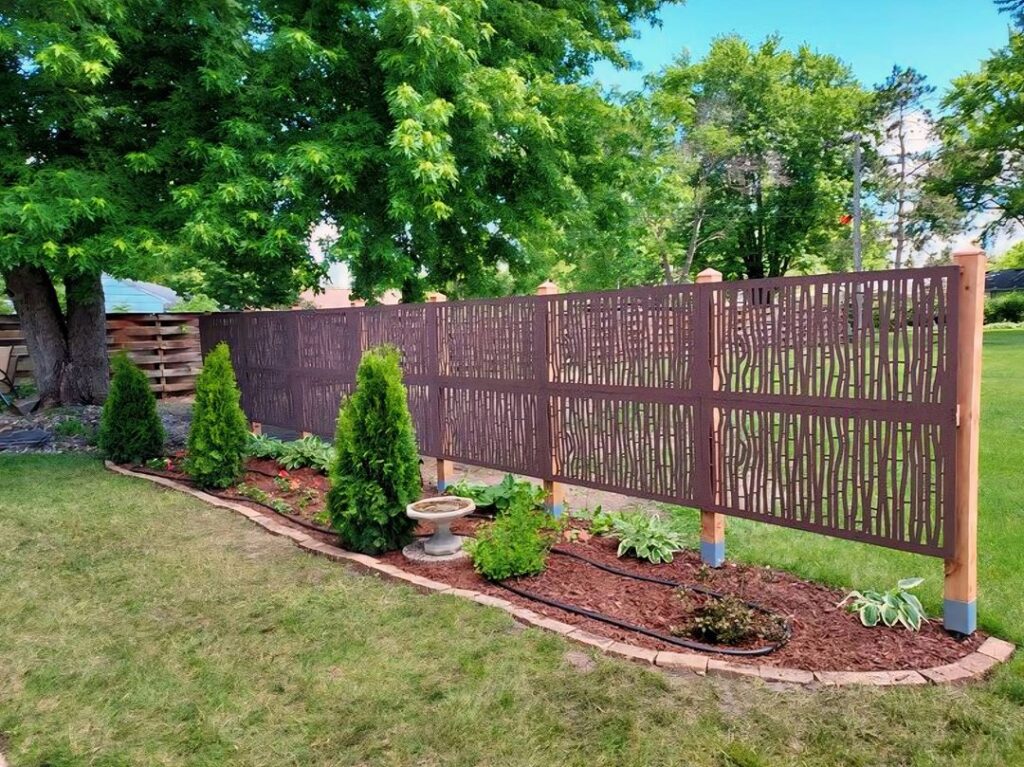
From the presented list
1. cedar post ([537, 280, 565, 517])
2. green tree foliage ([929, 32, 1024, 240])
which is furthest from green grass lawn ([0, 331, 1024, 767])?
green tree foliage ([929, 32, 1024, 240])

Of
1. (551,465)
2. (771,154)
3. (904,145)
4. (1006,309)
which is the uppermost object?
(904,145)

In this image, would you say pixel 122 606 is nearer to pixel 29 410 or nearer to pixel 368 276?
pixel 368 276

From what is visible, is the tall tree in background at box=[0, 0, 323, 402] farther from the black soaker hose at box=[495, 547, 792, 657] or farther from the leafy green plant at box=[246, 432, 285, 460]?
the black soaker hose at box=[495, 547, 792, 657]

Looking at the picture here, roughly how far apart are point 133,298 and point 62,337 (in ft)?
41.5

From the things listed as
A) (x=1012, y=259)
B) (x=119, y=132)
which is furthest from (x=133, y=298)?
(x=1012, y=259)

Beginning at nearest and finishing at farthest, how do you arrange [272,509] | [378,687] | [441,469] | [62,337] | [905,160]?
[378,687]
[272,509]
[441,469]
[62,337]
[905,160]

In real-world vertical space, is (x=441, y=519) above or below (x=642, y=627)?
above

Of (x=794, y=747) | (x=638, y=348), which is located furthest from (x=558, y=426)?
(x=794, y=747)

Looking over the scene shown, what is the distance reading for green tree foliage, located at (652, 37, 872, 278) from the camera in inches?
968

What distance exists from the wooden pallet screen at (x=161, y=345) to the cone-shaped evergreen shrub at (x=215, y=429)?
239 inches

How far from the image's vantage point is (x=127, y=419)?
21.4 feet

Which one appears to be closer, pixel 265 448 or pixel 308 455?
pixel 308 455

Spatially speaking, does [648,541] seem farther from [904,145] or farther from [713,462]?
[904,145]

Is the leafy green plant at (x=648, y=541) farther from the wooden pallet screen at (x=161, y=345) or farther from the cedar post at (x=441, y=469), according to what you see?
the wooden pallet screen at (x=161, y=345)
